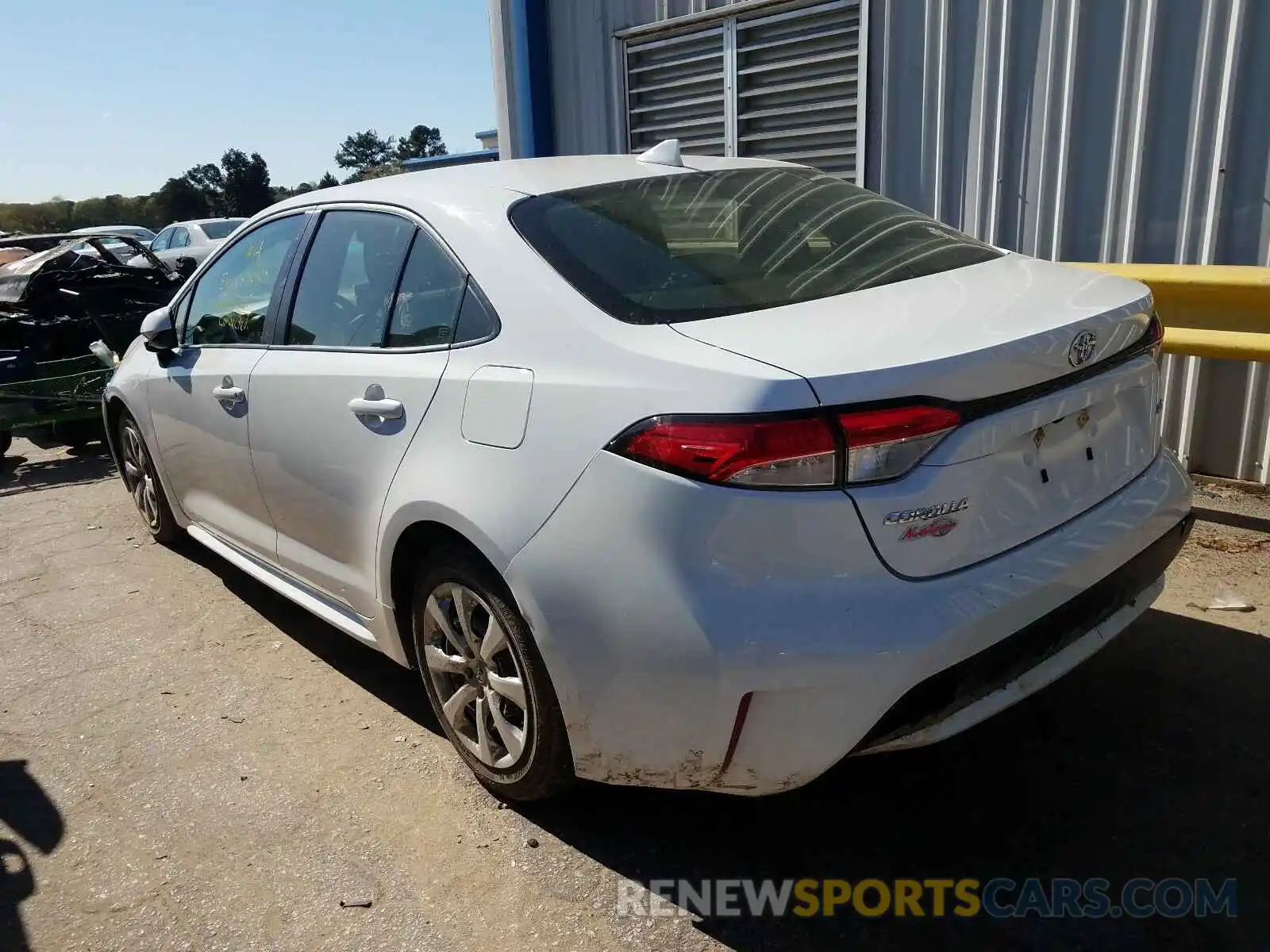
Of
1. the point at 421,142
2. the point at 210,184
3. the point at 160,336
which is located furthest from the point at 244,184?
the point at 160,336

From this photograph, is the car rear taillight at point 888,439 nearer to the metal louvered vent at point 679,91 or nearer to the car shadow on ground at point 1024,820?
the car shadow on ground at point 1024,820

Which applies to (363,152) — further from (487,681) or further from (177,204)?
(487,681)

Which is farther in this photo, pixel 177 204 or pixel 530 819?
pixel 177 204

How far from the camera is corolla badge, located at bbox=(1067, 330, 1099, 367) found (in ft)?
7.61

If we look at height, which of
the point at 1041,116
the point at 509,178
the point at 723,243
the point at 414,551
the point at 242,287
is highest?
the point at 1041,116

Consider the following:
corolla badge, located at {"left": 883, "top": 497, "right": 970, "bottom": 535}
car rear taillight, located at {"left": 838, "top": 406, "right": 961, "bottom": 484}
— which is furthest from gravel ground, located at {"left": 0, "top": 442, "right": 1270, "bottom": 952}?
car rear taillight, located at {"left": 838, "top": 406, "right": 961, "bottom": 484}

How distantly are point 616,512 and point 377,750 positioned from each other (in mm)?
1523

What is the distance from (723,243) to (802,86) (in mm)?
4115

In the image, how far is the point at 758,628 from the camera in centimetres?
202

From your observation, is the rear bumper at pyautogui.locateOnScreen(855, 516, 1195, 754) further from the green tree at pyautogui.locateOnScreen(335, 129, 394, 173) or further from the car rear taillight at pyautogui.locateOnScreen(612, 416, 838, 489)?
the green tree at pyautogui.locateOnScreen(335, 129, 394, 173)

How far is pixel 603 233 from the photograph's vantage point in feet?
8.97

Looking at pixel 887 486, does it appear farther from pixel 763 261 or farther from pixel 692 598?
pixel 763 261

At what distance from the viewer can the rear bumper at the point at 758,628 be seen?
2018 mm

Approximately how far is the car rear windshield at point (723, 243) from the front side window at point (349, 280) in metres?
0.52
